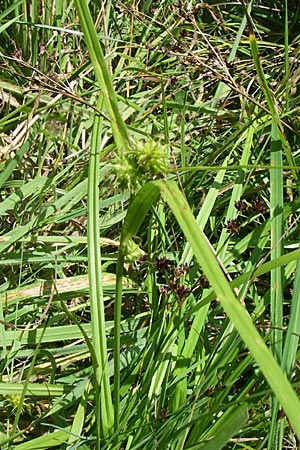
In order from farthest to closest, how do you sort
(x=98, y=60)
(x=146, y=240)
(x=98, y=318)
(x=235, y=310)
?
(x=146, y=240) < (x=98, y=318) < (x=98, y=60) < (x=235, y=310)

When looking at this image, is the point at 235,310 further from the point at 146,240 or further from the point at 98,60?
the point at 146,240

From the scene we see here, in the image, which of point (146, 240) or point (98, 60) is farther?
point (146, 240)

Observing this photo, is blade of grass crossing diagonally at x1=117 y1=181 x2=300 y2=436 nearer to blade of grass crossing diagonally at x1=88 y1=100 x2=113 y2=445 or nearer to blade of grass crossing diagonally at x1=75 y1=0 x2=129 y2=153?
blade of grass crossing diagonally at x1=75 y1=0 x2=129 y2=153

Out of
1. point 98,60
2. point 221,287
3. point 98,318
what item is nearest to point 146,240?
point 98,318

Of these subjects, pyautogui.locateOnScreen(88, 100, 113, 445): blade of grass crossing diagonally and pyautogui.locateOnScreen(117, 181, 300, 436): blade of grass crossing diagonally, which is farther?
pyautogui.locateOnScreen(88, 100, 113, 445): blade of grass crossing diagonally

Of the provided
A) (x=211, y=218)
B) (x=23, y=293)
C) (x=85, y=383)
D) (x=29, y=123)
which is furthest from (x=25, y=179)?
(x=85, y=383)

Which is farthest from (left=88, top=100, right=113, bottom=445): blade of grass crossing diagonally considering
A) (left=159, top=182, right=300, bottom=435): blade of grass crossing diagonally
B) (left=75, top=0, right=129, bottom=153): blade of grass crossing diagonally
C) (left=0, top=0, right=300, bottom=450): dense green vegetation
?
(left=159, top=182, right=300, bottom=435): blade of grass crossing diagonally

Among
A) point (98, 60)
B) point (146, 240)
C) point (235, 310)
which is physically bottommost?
point (146, 240)

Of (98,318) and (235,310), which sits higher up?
(235,310)

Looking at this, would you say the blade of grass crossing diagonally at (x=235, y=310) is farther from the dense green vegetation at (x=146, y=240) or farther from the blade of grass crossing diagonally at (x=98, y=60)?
the blade of grass crossing diagonally at (x=98, y=60)
